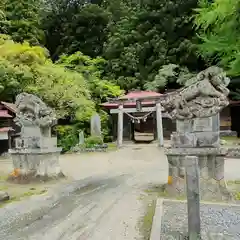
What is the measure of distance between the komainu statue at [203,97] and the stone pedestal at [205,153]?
0.64 feet

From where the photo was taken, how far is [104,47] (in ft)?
99.5

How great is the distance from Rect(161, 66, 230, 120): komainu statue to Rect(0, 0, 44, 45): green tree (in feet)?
71.7

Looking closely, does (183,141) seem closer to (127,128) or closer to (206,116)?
(206,116)

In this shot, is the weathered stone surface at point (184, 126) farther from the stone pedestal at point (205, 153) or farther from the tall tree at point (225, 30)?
the tall tree at point (225, 30)

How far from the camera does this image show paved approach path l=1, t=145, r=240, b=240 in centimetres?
500

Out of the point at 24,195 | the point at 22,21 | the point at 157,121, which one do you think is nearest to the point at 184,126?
the point at 24,195

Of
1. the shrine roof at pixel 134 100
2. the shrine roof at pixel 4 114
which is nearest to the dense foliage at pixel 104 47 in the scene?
the shrine roof at pixel 4 114

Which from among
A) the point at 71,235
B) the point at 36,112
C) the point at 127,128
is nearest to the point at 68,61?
the point at 127,128

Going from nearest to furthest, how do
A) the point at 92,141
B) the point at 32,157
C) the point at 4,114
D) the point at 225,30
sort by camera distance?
1. the point at 32,157
2. the point at 225,30
3. the point at 4,114
4. the point at 92,141

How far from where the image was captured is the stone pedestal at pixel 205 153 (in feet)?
23.3

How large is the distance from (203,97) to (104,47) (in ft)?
79.6

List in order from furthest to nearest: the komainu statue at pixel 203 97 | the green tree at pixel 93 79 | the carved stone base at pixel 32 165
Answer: the green tree at pixel 93 79
the carved stone base at pixel 32 165
the komainu statue at pixel 203 97

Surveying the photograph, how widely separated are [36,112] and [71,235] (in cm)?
557

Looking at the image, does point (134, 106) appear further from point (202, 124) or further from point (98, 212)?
point (98, 212)
